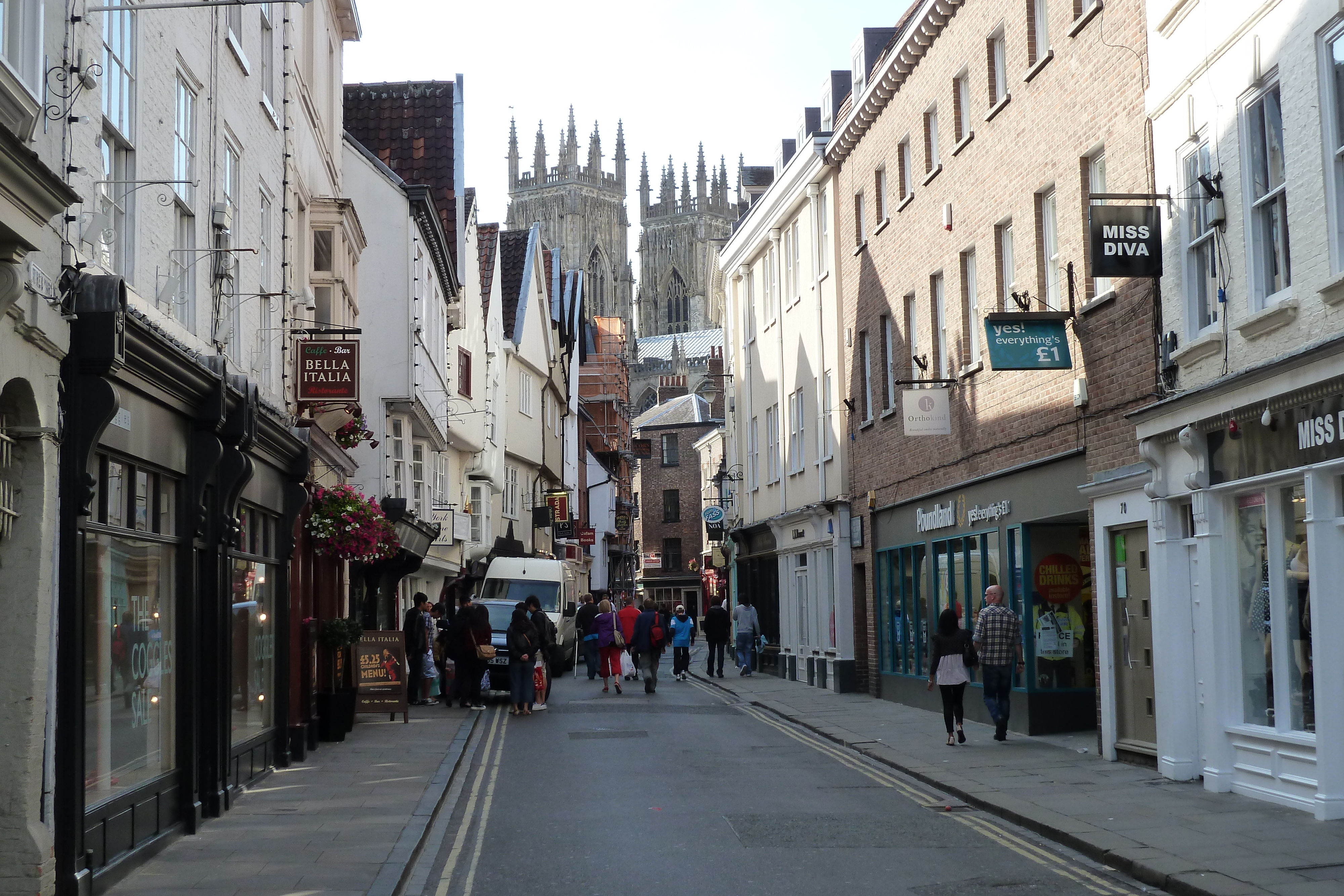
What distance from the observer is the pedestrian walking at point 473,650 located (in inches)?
901

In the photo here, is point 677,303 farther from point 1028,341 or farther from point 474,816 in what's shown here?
point 474,816

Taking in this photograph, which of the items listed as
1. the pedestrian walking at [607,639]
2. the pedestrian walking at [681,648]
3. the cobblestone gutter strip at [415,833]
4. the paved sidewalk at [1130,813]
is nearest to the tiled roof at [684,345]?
the pedestrian walking at [681,648]

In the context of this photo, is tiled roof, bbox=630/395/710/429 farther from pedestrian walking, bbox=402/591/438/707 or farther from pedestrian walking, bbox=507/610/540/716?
pedestrian walking, bbox=507/610/540/716

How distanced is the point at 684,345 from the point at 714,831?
431 feet

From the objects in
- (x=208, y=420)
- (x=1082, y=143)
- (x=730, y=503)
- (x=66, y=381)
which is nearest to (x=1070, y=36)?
(x=1082, y=143)

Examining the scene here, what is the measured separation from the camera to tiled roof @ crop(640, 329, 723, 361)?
13838cm

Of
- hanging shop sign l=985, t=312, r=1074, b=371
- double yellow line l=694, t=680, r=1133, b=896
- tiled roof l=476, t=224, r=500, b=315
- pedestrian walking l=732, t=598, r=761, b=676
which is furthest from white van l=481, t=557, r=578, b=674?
hanging shop sign l=985, t=312, r=1074, b=371

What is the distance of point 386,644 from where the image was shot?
19.6m

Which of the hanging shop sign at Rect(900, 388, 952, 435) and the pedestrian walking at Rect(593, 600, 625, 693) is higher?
the hanging shop sign at Rect(900, 388, 952, 435)

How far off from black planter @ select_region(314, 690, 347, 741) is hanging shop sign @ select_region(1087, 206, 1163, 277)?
10.3 m

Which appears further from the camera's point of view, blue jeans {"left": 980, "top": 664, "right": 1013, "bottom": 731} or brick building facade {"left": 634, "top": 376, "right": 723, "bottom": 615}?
brick building facade {"left": 634, "top": 376, "right": 723, "bottom": 615}

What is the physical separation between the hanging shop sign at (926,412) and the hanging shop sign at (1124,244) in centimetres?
668

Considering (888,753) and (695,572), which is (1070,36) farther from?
(695,572)

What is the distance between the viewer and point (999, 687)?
55.4ft
